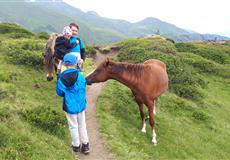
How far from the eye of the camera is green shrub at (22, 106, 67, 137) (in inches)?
363

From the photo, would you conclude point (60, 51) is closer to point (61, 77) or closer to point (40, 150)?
point (61, 77)

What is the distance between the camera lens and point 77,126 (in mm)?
8281

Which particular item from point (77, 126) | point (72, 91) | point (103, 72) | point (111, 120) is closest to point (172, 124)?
point (111, 120)

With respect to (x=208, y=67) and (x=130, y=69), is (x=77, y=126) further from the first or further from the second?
(x=208, y=67)

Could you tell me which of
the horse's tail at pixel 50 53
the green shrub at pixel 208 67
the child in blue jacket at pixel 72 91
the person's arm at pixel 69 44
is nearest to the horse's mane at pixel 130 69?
the person's arm at pixel 69 44

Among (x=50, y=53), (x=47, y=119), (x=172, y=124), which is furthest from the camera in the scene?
(x=172, y=124)

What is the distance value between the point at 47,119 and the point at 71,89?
1832mm

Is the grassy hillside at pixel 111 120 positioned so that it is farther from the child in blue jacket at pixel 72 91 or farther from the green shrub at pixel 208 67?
the green shrub at pixel 208 67

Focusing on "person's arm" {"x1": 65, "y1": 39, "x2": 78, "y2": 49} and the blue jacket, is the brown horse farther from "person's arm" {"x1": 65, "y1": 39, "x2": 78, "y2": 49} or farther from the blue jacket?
the blue jacket

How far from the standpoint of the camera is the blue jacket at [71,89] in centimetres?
793

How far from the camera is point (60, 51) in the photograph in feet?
38.0

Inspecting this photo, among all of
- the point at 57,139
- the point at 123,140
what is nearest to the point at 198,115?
the point at 123,140

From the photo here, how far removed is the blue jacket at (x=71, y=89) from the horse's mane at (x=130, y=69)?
312 cm

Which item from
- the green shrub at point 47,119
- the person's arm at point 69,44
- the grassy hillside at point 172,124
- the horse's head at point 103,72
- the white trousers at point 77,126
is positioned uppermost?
the person's arm at point 69,44
